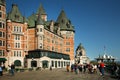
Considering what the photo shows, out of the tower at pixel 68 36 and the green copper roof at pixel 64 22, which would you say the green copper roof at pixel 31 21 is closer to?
the green copper roof at pixel 64 22

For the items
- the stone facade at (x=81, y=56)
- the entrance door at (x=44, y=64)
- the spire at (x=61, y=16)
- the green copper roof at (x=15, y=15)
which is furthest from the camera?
the stone facade at (x=81, y=56)

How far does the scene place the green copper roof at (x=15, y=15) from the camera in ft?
242

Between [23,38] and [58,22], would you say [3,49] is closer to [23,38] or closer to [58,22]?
[23,38]

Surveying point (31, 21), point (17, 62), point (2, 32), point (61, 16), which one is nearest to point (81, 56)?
point (61, 16)

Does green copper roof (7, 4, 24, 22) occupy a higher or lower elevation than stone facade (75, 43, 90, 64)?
higher

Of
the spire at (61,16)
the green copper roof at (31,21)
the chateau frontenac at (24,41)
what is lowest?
the chateau frontenac at (24,41)

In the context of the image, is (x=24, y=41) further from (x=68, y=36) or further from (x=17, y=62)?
(x=68, y=36)

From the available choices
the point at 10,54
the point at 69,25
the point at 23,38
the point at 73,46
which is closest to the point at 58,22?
the point at 69,25

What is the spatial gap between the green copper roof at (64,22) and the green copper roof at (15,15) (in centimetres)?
3209

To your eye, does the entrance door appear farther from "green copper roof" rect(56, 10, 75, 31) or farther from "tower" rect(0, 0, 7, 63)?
"green copper roof" rect(56, 10, 75, 31)

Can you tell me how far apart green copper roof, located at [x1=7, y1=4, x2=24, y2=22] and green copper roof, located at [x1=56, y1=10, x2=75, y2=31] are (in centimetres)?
3209

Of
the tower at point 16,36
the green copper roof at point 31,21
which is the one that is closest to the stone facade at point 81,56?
the green copper roof at point 31,21

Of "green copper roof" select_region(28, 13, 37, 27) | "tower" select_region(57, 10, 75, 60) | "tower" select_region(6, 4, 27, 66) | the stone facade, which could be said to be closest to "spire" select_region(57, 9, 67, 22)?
"tower" select_region(57, 10, 75, 60)

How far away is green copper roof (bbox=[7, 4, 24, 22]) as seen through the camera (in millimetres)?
73800
